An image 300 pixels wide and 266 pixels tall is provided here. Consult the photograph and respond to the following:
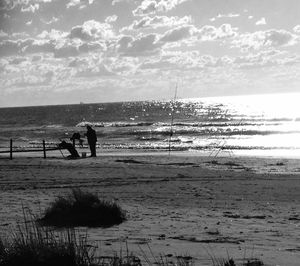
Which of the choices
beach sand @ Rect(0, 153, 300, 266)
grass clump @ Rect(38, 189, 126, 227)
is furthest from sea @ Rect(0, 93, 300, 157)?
grass clump @ Rect(38, 189, 126, 227)

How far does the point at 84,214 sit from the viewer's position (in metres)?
8.05

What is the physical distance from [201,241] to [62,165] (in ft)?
46.5

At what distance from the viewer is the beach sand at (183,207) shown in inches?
253

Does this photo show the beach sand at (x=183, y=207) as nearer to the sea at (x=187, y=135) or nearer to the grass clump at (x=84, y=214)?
the grass clump at (x=84, y=214)

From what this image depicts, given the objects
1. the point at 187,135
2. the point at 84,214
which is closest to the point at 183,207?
the point at 84,214

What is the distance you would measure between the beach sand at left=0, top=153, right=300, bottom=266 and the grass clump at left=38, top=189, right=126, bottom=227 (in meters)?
0.23

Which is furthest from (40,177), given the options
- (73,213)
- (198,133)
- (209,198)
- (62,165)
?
(198,133)

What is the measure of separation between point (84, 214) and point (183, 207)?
2.56 metres

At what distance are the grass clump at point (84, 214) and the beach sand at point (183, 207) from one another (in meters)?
0.23

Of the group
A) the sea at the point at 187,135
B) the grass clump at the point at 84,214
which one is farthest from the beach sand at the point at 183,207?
the sea at the point at 187,135

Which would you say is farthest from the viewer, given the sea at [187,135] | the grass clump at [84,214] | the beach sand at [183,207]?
the sea at [187,135]

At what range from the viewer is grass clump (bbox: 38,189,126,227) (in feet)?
25.9

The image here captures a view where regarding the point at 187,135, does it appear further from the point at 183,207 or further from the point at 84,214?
the point at 84,214

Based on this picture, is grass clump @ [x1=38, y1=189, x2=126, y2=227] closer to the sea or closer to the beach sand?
the beach sand
